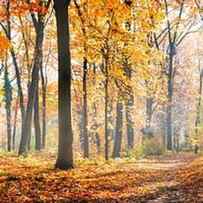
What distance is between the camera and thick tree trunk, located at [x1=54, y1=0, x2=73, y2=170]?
19.6m

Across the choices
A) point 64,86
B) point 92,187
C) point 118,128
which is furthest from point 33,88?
point 92,187

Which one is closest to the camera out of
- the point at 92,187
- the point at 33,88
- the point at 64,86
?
the point at 92,187

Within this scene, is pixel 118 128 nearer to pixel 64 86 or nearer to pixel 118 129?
pixel 118 129

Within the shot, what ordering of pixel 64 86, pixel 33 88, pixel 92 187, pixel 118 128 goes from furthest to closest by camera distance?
pixel 118 128
pixel 33 88
pixel 64 86
pixel 92 187

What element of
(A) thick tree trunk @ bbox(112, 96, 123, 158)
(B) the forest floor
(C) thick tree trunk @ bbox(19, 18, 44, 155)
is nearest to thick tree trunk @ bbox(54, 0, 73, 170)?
(B) the forest floor

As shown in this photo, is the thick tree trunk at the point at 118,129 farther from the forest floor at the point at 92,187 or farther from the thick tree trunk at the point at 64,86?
the thick tree trunk at the point at 64,86

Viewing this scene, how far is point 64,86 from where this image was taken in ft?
64.4

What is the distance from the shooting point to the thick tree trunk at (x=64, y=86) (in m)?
19.6

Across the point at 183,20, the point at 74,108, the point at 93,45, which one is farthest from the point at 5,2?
the point at 74,108

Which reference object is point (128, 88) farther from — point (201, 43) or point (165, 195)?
point (201, 43)

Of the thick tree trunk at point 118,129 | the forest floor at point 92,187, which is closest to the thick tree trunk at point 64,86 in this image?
the forest floor at point 92,187

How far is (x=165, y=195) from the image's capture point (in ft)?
46.2

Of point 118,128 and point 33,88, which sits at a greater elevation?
point 33,88

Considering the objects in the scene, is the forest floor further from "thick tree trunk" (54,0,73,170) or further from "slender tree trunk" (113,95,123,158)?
A: "slender tree trunk" (113,95,123,158)
